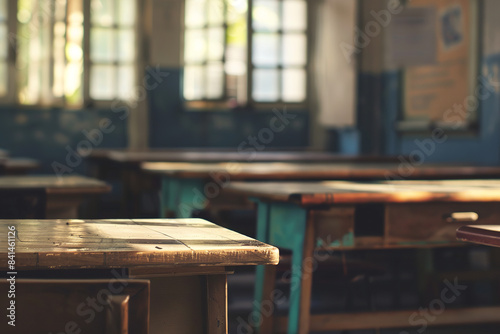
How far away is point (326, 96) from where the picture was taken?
7648mm

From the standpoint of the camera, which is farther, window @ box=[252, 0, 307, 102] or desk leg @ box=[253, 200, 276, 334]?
window @ box=[252, 0, 307, 102]

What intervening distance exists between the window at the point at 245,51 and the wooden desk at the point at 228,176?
391 cm

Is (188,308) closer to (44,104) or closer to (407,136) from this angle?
(407,136)

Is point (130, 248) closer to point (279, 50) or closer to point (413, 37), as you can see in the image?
point (413, 37)

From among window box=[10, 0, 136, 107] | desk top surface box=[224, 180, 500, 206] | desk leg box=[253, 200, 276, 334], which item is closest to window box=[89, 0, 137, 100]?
window box=[10, 0, 136, 107]

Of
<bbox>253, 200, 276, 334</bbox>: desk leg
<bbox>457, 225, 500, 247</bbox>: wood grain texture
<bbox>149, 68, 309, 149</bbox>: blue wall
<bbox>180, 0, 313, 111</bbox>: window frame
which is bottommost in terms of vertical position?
<bbox>253, 200, 276, 334</bbox>: desk leg

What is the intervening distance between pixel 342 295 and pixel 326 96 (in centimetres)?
337

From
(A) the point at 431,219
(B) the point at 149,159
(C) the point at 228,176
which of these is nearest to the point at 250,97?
(B) the point at 149,159

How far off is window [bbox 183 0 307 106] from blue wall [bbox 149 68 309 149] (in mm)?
145

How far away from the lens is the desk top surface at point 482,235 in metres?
1.69

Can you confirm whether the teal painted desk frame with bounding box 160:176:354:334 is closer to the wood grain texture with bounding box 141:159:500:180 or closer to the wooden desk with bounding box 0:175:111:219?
the wooden desk with bounding box 0:175:111:219

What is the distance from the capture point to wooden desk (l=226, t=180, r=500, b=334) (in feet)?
8.66

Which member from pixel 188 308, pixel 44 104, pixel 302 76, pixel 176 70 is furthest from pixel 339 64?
pixel 188 308

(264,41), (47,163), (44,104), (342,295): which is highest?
(264,41)
